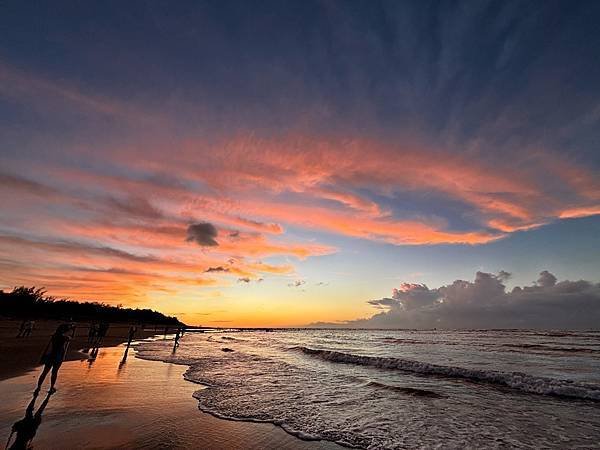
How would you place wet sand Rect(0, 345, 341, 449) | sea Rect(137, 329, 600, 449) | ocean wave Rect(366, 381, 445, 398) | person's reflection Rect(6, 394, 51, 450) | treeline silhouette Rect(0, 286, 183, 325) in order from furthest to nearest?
treeline silhouette Rect(0, 286, 183, 325) < ocean wave Rect(366, 381, 445, 398) < sea Rect(137, 329, 600, 449) < wet sand Rect(0, 345, 341, 449) < person's reflection Rect(6, 394, 51, 450)

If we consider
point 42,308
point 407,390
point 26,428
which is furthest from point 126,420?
point 42,308

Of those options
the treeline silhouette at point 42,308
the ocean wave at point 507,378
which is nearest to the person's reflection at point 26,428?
the ocean wave at point 507,378

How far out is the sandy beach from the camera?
325 inches

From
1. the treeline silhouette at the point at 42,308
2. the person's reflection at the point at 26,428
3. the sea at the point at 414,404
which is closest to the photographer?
the person's reflection at the point at 26,428

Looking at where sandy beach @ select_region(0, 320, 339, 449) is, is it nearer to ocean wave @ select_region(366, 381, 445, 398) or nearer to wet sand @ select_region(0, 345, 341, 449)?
wet sand @ select_region(0, 345, 341, 449)

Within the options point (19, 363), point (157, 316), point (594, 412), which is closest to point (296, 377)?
point (594, 412)

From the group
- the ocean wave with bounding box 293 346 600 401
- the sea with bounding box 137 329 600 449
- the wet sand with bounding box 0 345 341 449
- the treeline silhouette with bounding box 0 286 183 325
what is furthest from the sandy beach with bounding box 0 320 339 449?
the treeline silhouette with bounding box 0 286 183 325

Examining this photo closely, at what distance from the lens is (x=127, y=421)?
9.77m

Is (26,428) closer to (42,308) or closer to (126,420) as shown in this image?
(126,420)

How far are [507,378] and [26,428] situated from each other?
24206 millimetres

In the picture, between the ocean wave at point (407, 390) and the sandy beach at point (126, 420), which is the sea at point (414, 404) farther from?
the sandy beach at point (126, 420)

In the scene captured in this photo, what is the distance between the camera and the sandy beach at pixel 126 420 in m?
8.26

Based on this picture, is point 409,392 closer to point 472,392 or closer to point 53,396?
point 472,392

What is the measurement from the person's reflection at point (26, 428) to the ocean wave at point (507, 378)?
2218cm
